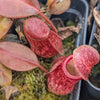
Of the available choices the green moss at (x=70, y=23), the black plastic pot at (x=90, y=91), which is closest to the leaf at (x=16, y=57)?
the black plastic pot at (x=90, y=91)

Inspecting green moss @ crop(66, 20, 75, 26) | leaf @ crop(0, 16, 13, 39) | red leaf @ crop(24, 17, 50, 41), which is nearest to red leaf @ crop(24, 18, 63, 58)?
red leaf @ crop(24, 17, 50, 41)

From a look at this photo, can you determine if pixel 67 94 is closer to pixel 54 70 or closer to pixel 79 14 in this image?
pixel 54 70

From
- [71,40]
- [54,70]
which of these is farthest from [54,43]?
[71,40]

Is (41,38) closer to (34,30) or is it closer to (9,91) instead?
(34,30)

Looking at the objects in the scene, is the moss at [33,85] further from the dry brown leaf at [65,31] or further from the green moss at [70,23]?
the green moss at [70,23]

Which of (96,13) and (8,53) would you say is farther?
(96,13)

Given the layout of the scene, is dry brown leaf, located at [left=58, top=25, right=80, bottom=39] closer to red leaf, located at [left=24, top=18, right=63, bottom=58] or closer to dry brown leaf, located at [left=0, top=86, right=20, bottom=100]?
red leaf, located at [left=24, top=18, right=63, bottom=58]

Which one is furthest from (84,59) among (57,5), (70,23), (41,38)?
(70,23)

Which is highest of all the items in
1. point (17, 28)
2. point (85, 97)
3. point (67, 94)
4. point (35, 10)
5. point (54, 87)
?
point (35, 10)
